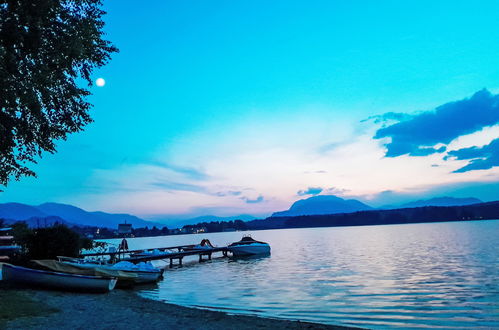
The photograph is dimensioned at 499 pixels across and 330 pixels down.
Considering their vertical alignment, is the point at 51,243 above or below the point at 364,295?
above

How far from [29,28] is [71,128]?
4.84 m

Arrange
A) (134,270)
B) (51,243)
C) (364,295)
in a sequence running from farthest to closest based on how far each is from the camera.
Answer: (51,243) < (134,270) < (364,295)

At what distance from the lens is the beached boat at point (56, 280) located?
65.8 feet

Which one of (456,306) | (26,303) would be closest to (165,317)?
(26,303)

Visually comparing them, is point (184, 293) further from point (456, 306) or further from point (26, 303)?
point (456, 306)

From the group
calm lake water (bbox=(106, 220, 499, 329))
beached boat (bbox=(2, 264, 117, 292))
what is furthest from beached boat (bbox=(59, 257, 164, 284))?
beached boat (bbox=(2, 264, 117, 292))

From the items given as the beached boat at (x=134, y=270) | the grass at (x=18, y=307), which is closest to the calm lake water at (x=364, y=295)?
the beached boat at (x=134, y=270)

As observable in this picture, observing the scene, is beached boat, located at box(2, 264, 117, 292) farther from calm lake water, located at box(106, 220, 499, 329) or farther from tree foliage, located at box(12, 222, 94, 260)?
tree foliage, located at box(12, 222, 94, 260)

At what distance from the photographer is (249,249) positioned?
2419 inches

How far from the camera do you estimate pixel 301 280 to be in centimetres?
3033

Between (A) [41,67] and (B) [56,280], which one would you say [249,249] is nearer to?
(B) [56,280]

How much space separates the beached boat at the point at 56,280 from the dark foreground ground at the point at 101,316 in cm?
222

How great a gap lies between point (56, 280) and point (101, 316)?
8147mm

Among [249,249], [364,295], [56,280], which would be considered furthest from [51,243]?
[249,249]
